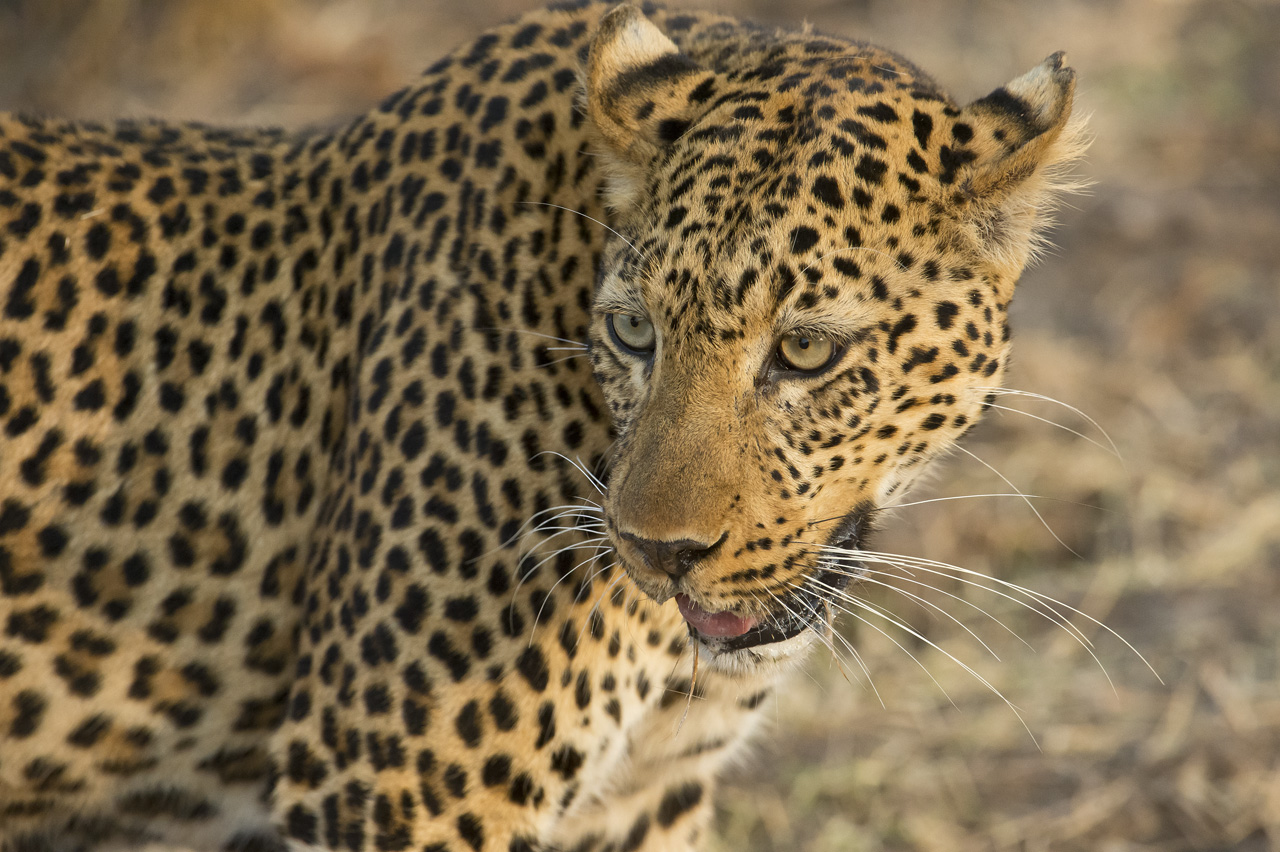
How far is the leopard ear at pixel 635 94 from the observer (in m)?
3.49

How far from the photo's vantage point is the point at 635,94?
349 cm

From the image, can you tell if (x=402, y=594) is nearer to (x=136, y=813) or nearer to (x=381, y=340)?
(x=381, y=340)

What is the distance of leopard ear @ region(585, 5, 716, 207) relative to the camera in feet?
11.4

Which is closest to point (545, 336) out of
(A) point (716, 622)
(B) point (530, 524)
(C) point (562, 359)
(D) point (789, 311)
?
(C) point (562, 359)

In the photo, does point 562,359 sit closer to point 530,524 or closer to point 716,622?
point 530,524

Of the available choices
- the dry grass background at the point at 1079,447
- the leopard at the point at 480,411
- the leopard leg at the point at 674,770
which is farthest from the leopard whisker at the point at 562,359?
the dry grass background at the point at 1079,447

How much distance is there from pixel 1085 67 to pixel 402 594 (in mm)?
10516

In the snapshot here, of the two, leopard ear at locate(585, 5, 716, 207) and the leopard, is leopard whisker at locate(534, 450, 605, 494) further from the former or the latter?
leopard ear at locate(585, 5, 716, 207)

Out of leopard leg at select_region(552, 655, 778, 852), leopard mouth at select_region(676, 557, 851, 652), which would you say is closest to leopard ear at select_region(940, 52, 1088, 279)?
leopard mouth at select_region(676, 557, 851, 652)

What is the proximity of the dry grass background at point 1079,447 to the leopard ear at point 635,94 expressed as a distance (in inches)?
41.6

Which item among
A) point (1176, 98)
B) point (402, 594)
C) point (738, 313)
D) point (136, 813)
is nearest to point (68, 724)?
point (136, 813)

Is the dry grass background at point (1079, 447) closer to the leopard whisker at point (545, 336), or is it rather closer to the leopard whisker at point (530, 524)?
the leopard whisker at point (545, 336)

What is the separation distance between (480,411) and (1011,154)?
1526 mm

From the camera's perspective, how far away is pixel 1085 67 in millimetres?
12281
